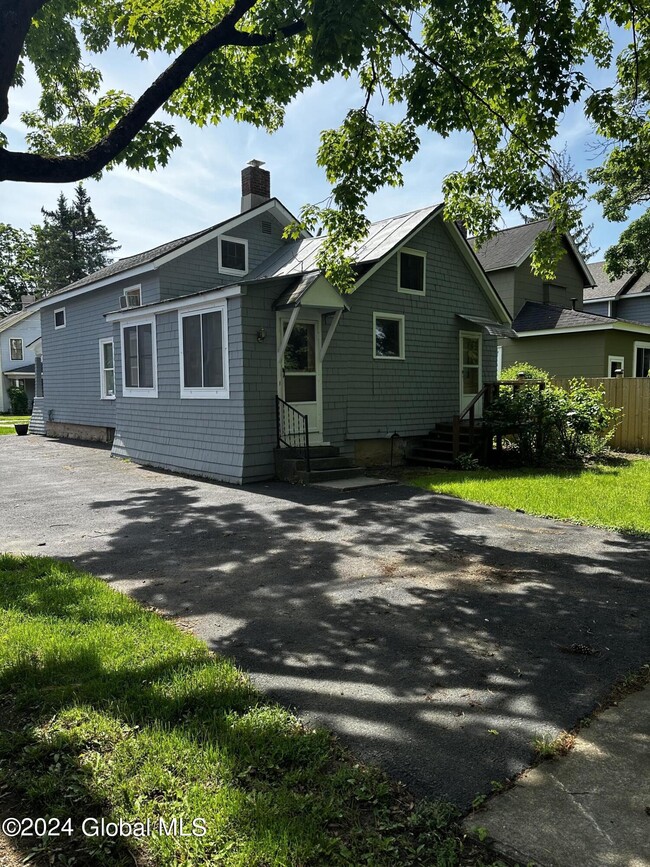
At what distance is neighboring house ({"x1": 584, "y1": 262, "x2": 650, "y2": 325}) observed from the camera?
25.7m

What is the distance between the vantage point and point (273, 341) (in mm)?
10406

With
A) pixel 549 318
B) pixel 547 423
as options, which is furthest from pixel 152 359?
pixel 549 318

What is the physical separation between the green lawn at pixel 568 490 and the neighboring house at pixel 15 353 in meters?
34.9

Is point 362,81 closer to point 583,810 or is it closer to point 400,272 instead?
point 400,272

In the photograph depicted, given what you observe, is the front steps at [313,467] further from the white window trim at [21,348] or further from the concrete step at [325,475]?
the white window trim at [21,348]

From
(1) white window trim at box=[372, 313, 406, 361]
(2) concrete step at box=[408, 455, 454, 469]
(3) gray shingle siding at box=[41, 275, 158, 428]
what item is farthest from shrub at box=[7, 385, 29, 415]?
(2) concrete step at box=[408, 455, 454, 469]

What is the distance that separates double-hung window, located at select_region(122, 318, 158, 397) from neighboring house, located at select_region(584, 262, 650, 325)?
854 inches

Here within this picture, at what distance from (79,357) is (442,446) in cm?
1258

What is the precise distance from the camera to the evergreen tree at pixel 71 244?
52.2 meters

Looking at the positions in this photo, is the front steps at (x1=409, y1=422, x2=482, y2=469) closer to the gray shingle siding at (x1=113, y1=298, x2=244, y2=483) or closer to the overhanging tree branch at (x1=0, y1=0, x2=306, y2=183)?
the gray shingle siding at (x1=113, y1=298, x2=244, y2=483)

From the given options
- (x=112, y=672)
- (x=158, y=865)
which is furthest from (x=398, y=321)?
(x=158, y=865)

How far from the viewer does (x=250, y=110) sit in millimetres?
9125

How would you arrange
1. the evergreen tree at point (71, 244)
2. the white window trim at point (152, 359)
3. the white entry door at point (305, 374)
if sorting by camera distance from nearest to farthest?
the white entry door at point (305, 374), the white window trim at point (152, 359), the evergreen tree at point (71, 244)

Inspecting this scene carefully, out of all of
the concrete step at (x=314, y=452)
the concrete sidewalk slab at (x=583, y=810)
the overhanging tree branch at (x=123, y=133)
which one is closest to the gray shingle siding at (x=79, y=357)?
the concrete step at (x=314, y=452)
